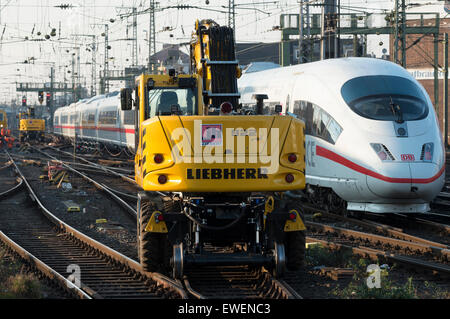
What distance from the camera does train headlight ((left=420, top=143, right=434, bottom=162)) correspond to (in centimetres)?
1443

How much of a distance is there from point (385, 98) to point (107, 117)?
97.5 ft

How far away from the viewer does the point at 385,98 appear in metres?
15.3

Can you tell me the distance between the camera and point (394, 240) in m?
12.9

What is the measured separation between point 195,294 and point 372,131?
23.6 ft

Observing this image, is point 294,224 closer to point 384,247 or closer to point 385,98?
point 384,247

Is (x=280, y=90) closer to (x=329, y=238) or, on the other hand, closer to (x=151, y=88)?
(x=329, y=238)

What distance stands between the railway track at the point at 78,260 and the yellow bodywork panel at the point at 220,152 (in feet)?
4.50

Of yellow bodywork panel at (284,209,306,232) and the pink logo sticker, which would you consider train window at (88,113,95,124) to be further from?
the pink logo sticker

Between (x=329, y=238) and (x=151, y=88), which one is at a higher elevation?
(x=151, y=88)

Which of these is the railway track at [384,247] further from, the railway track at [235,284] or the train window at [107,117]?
the train window at [107,117]

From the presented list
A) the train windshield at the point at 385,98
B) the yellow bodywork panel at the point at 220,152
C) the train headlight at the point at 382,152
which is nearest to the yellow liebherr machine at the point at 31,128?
the train windshield at the point at 385,98

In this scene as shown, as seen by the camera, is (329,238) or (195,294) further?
(329,238)

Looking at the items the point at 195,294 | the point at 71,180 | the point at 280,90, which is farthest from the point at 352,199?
the point at 71,180
